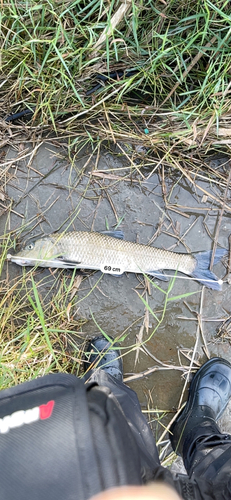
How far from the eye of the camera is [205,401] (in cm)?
280

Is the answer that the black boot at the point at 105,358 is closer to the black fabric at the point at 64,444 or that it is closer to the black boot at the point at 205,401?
the black boot at the point at 205,401

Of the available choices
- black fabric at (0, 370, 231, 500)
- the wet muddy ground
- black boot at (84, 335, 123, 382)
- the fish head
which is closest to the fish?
the fish head

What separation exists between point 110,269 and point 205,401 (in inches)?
52.7

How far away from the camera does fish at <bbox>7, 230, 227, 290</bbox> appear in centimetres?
272

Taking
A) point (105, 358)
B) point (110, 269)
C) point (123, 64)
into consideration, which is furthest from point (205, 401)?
point (123, 64)

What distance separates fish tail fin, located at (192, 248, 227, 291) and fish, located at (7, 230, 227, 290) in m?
0.03

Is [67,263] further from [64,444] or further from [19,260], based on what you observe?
[64,444]

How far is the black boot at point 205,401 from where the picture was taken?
8.79ft

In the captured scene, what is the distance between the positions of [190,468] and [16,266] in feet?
6.60

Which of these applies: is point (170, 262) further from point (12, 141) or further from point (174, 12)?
point (174, 12)

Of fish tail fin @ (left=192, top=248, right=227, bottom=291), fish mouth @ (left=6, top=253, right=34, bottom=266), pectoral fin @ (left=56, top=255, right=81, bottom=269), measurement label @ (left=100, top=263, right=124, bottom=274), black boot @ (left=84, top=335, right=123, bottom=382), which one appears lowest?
black boot @ (left=84, top=335, right=123, bottom=382)

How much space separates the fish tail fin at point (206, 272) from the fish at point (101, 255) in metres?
0.03

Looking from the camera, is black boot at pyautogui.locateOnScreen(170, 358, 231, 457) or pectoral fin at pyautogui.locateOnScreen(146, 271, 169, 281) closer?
black boot at pyautogui.locateOnScreen(170, 358, 231, 457)

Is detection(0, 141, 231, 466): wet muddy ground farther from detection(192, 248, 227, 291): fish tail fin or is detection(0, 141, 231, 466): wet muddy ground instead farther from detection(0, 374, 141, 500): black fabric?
detection(0, 374, 141, 500): black fabric
